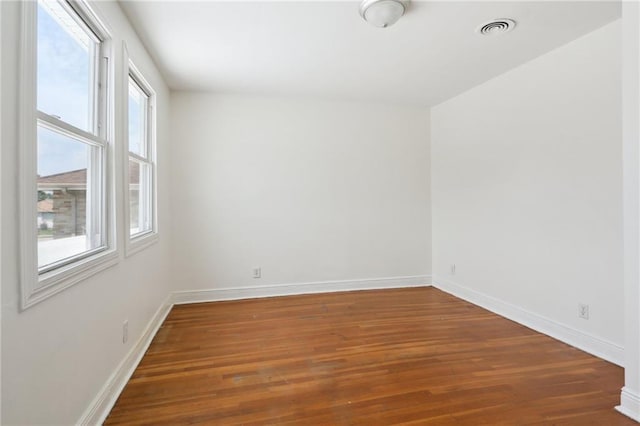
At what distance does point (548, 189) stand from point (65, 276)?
3.46m

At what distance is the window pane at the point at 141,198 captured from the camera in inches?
102

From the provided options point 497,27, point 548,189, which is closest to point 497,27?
point 497,27

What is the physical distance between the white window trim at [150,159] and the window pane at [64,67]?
0.29 metres

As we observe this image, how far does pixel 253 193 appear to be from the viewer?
374 centimetres

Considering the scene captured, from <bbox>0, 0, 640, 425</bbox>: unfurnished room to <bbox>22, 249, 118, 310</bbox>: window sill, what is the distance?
15 mm

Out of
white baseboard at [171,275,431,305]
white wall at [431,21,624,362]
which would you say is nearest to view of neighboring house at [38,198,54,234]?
white baseboard at [171,275,431,305]

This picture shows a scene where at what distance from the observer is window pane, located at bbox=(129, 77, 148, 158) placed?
2494 millimetres

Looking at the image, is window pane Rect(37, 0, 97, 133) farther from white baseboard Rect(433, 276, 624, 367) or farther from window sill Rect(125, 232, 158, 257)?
white baseboard Rect(433, 276, 624, 367)

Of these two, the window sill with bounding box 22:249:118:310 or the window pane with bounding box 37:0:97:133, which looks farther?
the window pane with bounding box 37:0:97:133

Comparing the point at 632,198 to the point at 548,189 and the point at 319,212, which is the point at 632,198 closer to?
the point at 548,189

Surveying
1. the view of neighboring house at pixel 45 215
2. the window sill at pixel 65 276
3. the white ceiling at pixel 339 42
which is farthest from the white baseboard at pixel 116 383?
the white ceiling at pixel 339 42

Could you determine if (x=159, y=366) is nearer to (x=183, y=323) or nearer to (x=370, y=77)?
(x=183, y=323)

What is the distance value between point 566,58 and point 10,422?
3972 millimetres

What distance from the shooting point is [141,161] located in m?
2.62
